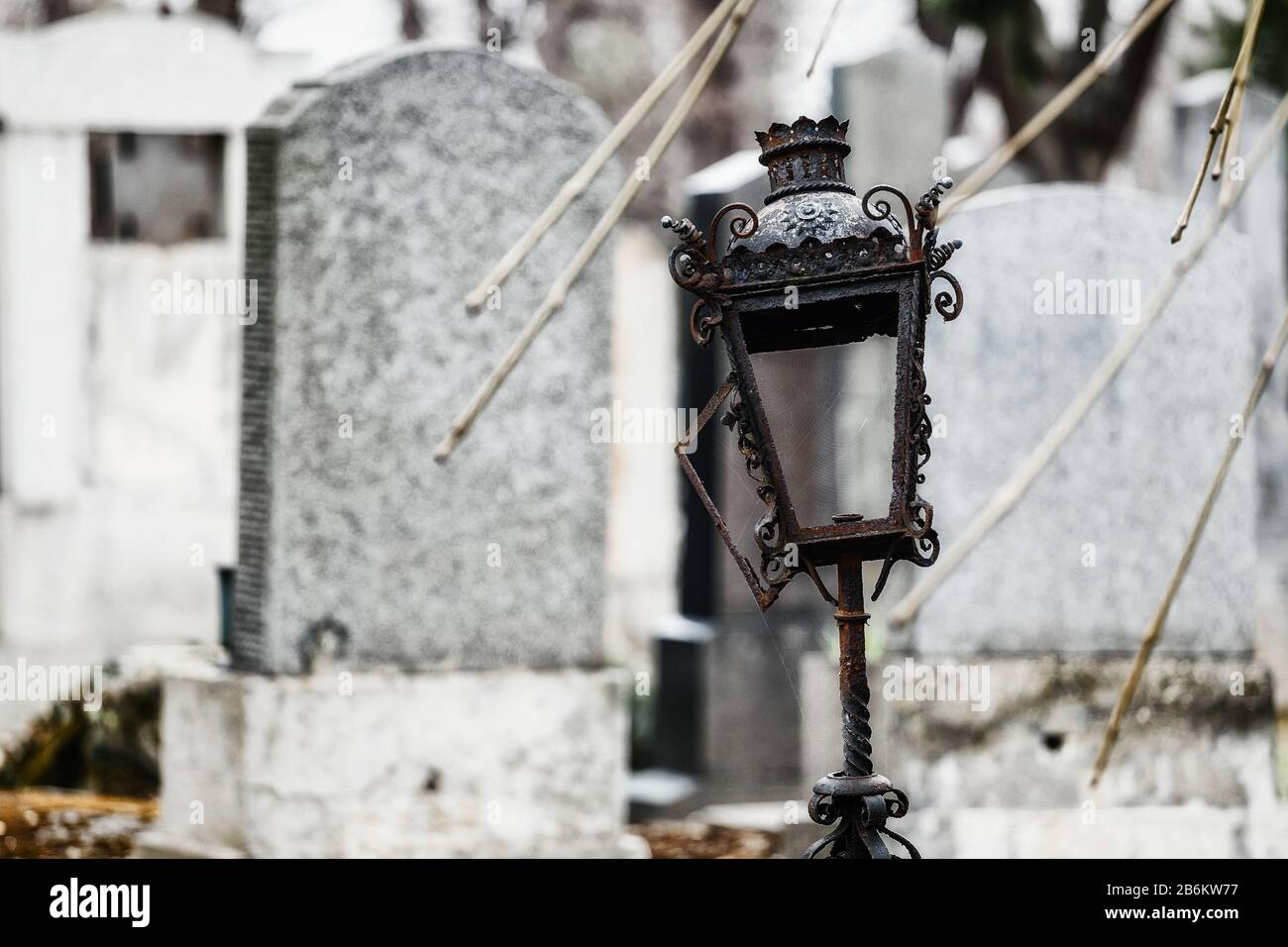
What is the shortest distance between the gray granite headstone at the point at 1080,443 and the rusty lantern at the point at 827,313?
2.22m

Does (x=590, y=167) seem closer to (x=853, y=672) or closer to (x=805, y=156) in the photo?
(x=805, y=156)

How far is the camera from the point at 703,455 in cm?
716

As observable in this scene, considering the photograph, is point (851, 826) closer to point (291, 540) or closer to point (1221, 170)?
point (1221, 170)

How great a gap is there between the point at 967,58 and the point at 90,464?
9.46 m

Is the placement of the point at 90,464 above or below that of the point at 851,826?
above

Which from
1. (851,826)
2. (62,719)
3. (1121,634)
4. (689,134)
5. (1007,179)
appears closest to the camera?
(851,826)

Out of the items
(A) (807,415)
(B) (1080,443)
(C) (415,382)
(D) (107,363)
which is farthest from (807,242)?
(D) (107,363)

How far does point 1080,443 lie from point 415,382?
2056mm

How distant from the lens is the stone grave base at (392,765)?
4273mm

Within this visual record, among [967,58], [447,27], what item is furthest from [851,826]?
[447,27]

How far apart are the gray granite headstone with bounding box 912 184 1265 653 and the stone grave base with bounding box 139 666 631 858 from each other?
111 centimetres

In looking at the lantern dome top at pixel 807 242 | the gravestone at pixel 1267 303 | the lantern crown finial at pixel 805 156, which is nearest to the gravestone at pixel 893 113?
the gravestone at pixel 1267 303

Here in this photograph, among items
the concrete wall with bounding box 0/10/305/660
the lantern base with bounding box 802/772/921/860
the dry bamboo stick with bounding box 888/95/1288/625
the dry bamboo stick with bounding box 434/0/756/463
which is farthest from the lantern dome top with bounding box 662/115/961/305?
the concrete wall with bounding box 0/10/305/660

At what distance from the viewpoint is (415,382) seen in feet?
14.9
